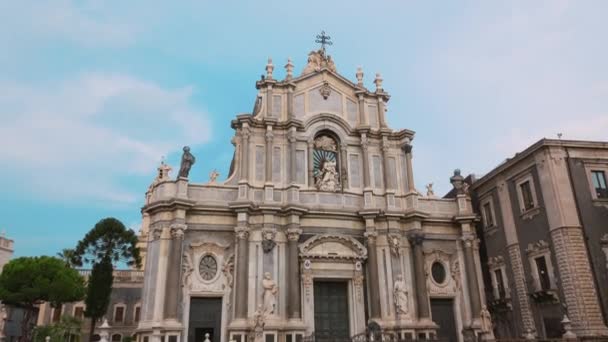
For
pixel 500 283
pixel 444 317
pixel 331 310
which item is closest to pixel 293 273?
pixel 331 310

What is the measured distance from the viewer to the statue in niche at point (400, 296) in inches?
807

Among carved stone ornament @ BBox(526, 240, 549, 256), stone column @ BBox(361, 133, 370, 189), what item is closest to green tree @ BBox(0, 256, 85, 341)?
stone column @ BBox(361, 133, 370, 189)

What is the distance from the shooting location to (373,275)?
21.1 meters

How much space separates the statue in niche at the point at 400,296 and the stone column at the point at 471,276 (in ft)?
12.1

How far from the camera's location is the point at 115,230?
37.2 meters

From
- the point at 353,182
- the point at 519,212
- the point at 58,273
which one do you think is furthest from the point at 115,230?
the point at 519,212

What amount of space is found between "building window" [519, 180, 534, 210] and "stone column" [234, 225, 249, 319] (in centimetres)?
1251

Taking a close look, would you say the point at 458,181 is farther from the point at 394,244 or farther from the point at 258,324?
the point at 258,324

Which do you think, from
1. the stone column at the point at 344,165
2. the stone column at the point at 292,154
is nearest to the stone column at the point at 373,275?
the stone column at the point at 344,165

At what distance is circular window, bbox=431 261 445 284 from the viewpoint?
22.8 metres

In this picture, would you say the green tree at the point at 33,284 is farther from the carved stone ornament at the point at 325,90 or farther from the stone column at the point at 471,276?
the stone column at the point at 471,276

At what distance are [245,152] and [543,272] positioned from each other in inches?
558

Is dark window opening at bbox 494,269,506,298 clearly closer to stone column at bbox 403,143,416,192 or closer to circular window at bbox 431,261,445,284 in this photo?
circular window at bbox 431,261,445,284

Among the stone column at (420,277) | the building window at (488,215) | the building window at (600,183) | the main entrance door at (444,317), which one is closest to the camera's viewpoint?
the building window at (600,183)
